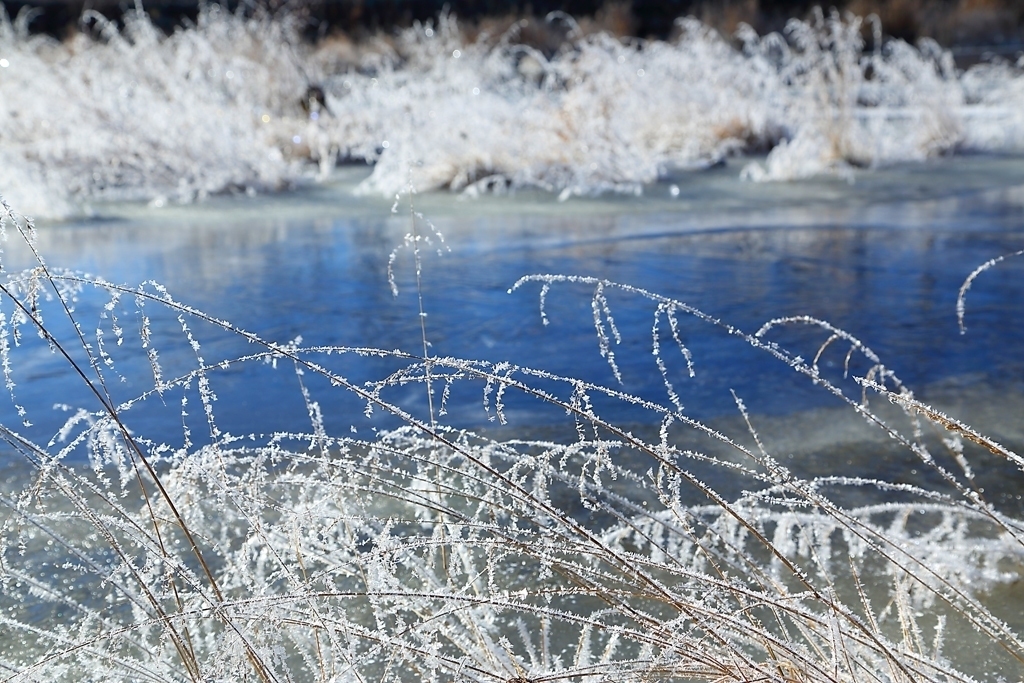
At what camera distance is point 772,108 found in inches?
354

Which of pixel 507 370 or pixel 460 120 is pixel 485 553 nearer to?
pixel 507 370

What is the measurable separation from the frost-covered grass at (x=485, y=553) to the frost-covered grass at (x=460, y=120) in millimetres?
4209

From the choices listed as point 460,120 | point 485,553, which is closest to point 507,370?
point 485,553

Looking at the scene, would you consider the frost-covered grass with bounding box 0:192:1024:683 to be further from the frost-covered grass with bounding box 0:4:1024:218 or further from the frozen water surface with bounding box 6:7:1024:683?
the frost-covered grass with bounding box 0:4:1024:218

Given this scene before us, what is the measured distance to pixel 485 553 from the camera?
2330mm

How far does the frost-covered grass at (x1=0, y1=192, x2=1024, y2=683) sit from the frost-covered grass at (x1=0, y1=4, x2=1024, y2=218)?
13.8ft

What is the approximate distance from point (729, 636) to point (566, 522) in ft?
1.63

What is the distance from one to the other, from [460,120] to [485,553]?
18.7 ft

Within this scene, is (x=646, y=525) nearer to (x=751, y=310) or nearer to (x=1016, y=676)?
(x=1016, y=676)

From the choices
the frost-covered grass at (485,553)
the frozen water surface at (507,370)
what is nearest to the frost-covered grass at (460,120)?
the frozen water surface at (507,370)

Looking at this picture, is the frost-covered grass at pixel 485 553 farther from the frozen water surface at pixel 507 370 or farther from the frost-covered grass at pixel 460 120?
the frost-covered grass at pixel 460 120

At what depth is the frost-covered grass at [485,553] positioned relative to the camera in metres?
1.46

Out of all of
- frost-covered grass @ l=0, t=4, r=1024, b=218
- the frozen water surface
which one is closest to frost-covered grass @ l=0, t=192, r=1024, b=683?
the frozen water surface

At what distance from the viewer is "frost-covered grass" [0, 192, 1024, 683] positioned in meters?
1.46
